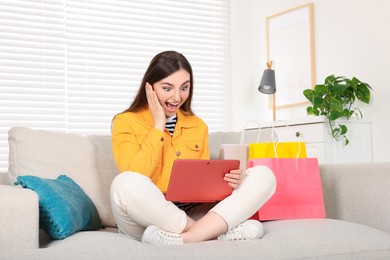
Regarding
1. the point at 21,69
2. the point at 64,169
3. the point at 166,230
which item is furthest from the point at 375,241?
the point at 21,69

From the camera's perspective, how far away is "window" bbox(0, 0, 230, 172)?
4469 mm

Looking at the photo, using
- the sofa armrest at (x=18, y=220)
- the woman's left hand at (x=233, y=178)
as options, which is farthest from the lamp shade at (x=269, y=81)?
the sofa armrest at (x=18, y=220)

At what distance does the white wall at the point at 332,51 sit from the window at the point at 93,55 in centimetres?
14

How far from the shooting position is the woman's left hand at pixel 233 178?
2.12 m

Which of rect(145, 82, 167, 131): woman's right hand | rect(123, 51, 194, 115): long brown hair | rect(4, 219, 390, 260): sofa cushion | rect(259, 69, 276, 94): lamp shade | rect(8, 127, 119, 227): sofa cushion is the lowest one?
rect(4, 219, 390, 260): sofa cushion

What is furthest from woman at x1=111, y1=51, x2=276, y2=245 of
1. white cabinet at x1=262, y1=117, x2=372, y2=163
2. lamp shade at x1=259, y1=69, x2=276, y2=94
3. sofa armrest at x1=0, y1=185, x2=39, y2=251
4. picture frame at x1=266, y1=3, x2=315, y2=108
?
picture frame at x1=266, y1=3, x2=315, y2=108

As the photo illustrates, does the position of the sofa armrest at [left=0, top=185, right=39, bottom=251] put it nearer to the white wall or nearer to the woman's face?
the woman's face

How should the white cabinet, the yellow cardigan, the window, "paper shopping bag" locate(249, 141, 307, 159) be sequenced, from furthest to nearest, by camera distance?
1. the window
2. the white cabinet
3. "paper shopping bag" locate(249, 141, 307, 159)
4. the yellow cardigan

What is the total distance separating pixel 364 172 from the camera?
2.31m

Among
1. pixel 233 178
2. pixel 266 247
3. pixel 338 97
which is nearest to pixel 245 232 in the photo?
pixel 266 247

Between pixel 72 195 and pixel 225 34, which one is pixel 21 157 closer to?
pixel 72 195

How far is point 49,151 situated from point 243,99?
3.04 meters

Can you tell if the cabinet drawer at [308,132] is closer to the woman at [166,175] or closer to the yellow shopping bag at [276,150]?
the yellow shopping bag at [276,150]

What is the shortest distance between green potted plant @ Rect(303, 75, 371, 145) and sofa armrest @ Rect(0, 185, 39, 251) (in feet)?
8.09
